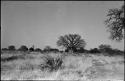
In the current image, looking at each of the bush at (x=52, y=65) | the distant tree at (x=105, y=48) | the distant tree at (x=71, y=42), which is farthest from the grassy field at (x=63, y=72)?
the distant tree at (x=105, y=48)

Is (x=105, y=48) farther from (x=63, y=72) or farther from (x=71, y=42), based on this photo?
(x=63, y=72)

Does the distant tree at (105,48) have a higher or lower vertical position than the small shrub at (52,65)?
lower

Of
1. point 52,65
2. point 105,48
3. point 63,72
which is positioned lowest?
point 105,48

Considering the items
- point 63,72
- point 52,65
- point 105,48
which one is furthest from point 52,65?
point 105,48

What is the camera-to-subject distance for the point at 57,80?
642 cm

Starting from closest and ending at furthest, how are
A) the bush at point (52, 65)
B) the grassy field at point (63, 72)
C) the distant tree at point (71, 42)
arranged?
the grassy field at point (63, 72) → the bush at point (52, 65) → the distant tree at point (71, 42)

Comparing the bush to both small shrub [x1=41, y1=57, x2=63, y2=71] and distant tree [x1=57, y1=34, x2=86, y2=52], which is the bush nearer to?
small shrub [x1=41, y1=57, x2=63, y2=71]

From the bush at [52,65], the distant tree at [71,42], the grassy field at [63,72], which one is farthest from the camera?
the distant tree at [71,42]

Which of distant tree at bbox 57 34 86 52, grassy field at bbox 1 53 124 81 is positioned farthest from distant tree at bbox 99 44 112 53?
grassy field at bbox 1 53 124 81

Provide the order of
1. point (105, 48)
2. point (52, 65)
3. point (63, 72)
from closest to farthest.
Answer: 1. point (63, 72)
2. point (52, 65)
3. point (105, 48)

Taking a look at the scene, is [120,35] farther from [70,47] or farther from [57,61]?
[70,47]

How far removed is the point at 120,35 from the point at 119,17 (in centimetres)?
231

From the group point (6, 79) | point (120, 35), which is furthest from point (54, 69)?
point (120, 35)

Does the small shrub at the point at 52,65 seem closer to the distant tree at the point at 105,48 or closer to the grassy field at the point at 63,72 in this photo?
the grassy field at the point at 63,72
